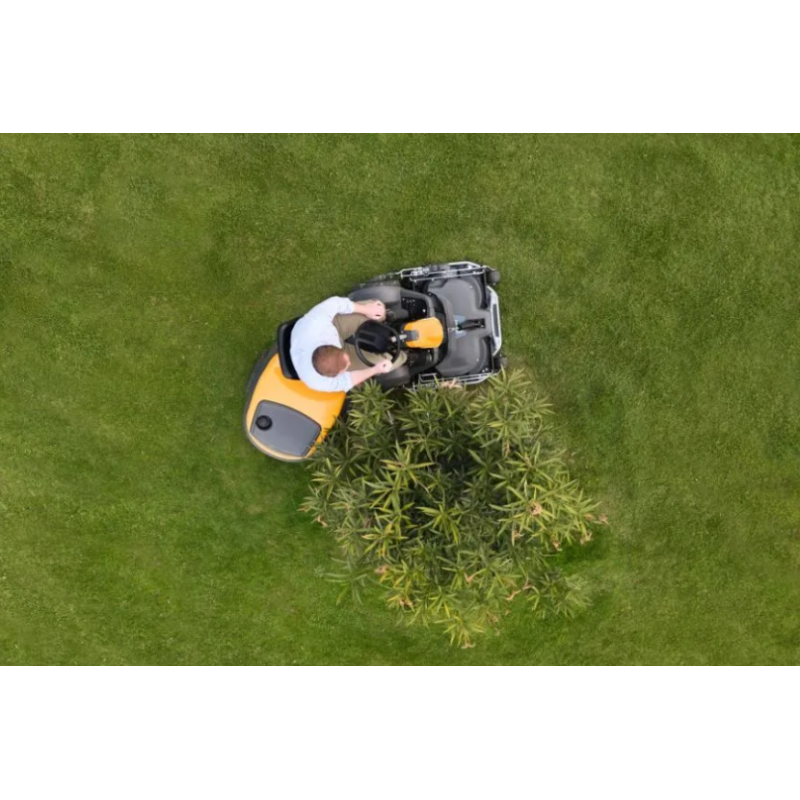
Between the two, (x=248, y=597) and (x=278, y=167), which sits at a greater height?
(x=278, y=167)

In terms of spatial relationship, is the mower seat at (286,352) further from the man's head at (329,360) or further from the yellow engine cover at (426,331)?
the yellow engine cover at (426,331)

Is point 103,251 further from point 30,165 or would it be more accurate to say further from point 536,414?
point 536,414

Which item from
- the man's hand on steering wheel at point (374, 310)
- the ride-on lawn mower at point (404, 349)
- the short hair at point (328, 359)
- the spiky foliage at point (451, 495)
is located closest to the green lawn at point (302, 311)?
the ride-on lawn mower at point (404, 349)

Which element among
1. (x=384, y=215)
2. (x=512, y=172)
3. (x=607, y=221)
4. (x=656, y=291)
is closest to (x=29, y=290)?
(x=384, y=215)

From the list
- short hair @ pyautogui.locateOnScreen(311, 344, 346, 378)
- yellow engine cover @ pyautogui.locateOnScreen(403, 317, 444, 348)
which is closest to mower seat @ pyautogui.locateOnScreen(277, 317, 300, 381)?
short hair @ pyautogui.locateOnScreen(311, 344, 346, 378)

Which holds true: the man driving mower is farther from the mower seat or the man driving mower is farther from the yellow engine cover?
the yellow engine cover

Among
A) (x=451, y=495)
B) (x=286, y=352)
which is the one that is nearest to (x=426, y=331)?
(x=286, y=352)
